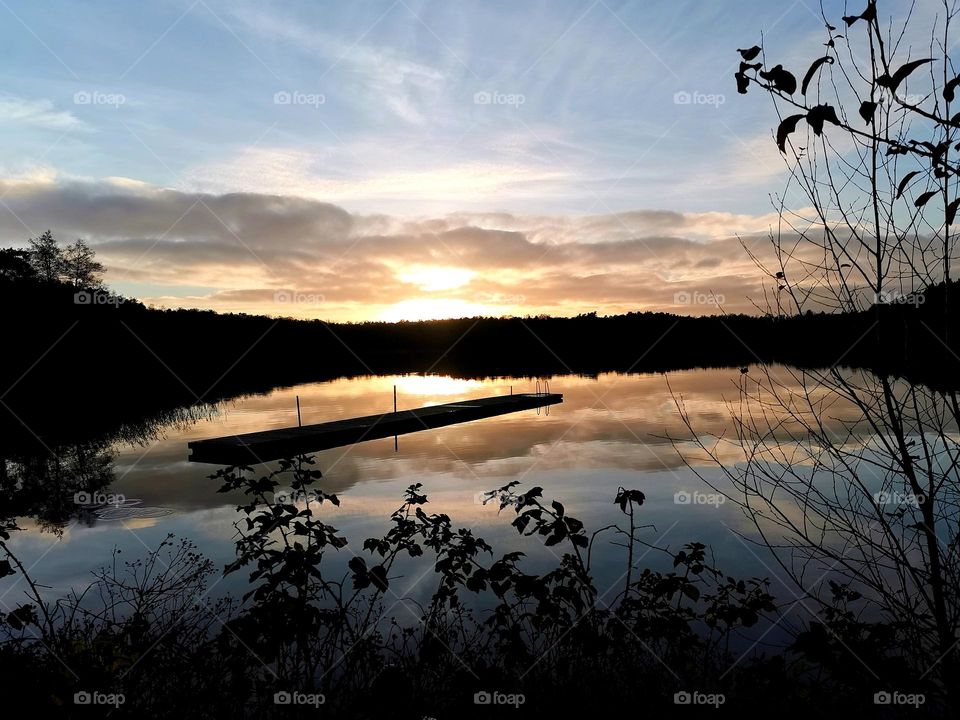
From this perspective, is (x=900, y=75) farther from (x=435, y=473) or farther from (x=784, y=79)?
(x=435, y=473)

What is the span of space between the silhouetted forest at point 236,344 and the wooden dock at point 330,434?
25.7 feet

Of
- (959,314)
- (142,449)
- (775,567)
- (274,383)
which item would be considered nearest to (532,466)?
(775,567)

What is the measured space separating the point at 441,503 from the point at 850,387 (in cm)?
988

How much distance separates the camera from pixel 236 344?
6875cm

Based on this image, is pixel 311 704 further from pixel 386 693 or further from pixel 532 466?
pixel 532 466

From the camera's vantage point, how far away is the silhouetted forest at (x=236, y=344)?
2779mm

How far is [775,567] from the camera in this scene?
26.2 feet

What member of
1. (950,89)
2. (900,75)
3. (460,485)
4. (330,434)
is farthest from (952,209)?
(330,434)

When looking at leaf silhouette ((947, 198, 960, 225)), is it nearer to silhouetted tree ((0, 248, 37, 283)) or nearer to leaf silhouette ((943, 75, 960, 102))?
leaf silhouette ((943, 75, 960, 102))

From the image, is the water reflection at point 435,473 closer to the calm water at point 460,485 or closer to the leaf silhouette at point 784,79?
the calm water at point 460,485

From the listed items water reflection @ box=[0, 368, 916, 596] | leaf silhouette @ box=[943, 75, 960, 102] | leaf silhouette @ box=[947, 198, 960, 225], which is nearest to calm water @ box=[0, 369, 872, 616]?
water reflection @ box=[0, 368, 916, 596]

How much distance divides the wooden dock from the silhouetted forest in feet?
25.7

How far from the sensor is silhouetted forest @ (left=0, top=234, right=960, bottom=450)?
278 centimetres

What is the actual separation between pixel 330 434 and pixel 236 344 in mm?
54093
